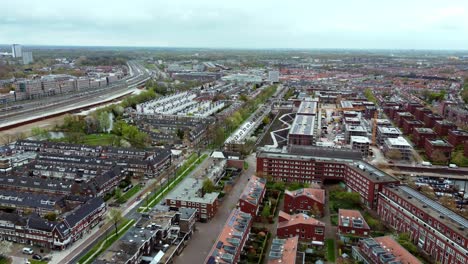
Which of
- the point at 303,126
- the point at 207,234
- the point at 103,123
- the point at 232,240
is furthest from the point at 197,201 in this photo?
the point at 103,123

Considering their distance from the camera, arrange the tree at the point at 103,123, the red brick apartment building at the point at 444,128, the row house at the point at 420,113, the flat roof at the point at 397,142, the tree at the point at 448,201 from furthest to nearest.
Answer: the row house at the point at 420,113 → the tree at the point at 103,123 → the red brick apartment building at the point at 444,128 → the flat roof at the point at 397,142 → the tree at the point at 448,201

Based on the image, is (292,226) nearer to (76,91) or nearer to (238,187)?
(238,187)

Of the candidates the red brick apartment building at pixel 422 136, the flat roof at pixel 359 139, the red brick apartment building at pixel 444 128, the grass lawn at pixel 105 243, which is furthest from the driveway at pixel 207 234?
the red brick apartment building at pixel 444 128

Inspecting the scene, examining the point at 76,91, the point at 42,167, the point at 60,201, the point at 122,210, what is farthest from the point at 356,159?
the point at 76,91

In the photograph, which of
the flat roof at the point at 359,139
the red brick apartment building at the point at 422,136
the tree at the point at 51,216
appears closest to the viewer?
the tree at the point at 51,216

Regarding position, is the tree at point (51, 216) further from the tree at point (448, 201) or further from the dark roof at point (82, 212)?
Answer: the tree at point (448, 201)

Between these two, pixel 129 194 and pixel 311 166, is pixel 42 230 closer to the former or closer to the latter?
pixel 129 194
